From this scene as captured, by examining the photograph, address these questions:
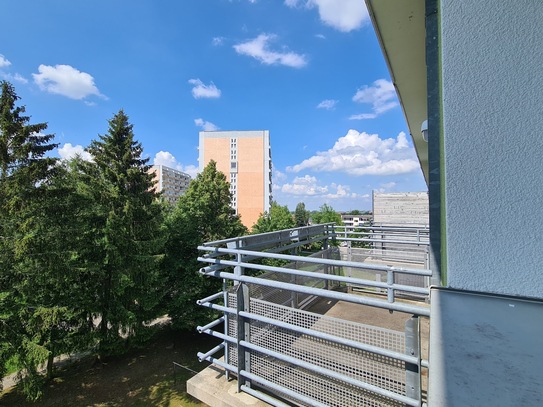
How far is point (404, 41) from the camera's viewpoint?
2.69 meters

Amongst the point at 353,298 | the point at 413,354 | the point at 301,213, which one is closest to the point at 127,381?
the point at 353,298

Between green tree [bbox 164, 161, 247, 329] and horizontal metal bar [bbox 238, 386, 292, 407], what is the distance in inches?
401

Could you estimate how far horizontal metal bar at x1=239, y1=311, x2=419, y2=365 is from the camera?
62.4 inches

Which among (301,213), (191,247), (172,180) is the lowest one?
(191,247)

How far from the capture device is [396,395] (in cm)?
163

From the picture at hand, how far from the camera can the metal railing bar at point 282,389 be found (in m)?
1.98

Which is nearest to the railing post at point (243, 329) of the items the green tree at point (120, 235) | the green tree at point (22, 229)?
the green tree at point (22, 229)

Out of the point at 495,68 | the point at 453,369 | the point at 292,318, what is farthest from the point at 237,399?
the point at 495,68

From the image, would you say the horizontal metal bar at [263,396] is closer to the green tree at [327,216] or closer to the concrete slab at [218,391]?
the concrete slab at [218,391]

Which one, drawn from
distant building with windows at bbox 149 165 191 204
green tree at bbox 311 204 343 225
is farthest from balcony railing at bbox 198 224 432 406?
distant building with windows at bbox 149 165 191 204

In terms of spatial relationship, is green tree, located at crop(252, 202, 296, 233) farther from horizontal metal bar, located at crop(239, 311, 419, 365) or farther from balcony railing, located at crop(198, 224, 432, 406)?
horizontal metal bar, located at crop(239, 311, 419, 365)

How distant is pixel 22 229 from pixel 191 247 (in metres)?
7.43

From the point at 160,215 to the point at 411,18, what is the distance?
12729mm

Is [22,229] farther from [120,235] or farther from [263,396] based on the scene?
[263,396]
